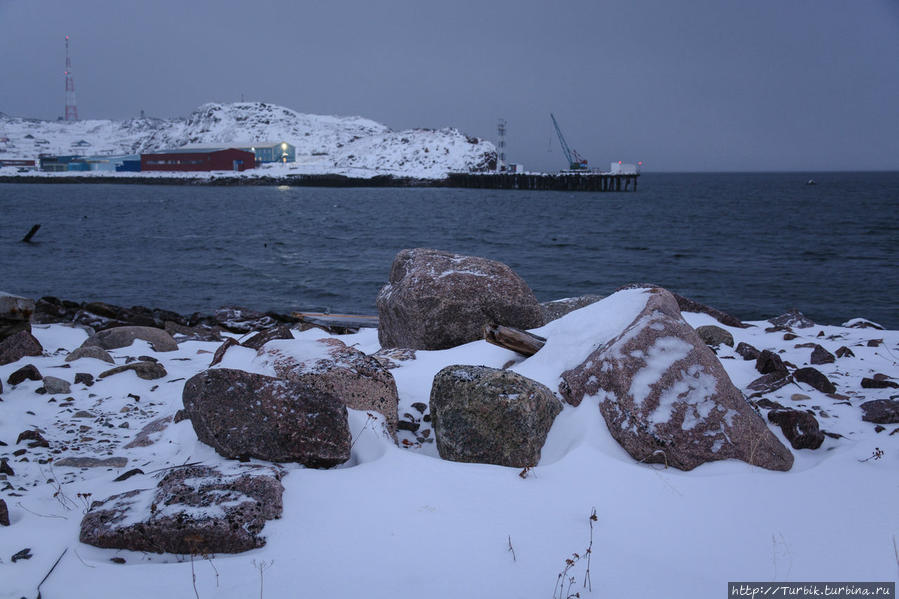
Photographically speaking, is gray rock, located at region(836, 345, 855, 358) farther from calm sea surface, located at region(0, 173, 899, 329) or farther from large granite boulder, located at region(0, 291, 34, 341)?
calm sea surface, located at region(0, 173, 899, 329)

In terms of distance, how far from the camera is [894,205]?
2330 inches

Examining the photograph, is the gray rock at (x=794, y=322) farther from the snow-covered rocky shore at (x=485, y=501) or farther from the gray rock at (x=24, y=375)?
the gray rock at (x=24, y=375)

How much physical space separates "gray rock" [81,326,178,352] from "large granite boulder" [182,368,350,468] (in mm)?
4178

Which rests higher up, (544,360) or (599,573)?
(544,360)

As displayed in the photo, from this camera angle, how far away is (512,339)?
5598 millimetres

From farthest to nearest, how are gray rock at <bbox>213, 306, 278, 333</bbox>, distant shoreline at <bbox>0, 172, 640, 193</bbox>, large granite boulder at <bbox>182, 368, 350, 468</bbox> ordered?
distant shoreline at <bbox>0, 172, 640, 193</bbox>
gray rock at <bbox>213, 306, 278, 333</bbox>
large granite boulder at <bbox>182, 368, 350, 468</bbox>

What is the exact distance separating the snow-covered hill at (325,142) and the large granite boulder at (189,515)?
11024 cm

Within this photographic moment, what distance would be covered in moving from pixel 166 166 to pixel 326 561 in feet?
399

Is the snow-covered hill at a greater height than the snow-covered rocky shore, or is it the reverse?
the snow-covered hill

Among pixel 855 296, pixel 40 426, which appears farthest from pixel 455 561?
pixel 855 296

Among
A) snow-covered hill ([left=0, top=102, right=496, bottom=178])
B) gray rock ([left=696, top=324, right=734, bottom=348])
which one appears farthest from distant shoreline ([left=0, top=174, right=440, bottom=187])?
gray rock ([left=696, top=324, right=734, bottom=348])

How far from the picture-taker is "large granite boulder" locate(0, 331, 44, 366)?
19.4ft

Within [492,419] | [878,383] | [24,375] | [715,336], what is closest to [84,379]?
[24,375]

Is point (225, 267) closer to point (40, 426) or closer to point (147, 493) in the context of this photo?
point (40, 426)
